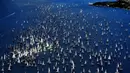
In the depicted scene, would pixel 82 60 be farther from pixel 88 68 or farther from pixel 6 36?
pixel 6 36

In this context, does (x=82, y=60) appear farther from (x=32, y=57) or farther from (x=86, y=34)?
(x=86, y=34)

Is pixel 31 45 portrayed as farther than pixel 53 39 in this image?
No

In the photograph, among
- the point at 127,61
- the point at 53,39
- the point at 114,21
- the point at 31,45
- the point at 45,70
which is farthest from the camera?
the point at 114,21

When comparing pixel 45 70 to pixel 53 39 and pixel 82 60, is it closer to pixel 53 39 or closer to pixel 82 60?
pixel 82 60

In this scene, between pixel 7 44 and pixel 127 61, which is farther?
pixel 7 44

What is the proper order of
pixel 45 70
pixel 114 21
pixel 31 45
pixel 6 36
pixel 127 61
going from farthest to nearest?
pixel 114 21 < pixel 6 36 < pixel 31 45 < pixel 127 61 < pixel 45 70

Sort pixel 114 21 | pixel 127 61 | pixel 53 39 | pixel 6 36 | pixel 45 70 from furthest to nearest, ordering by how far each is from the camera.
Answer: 1. pixel 114 21
2. pixel 6 36
3. pixel 53 39
4. pixel 127 61
5. pixel 45 70

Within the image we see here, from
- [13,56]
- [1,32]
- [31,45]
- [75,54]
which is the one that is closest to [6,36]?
[1,32]

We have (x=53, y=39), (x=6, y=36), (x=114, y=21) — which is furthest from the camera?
(x=114, y=21)

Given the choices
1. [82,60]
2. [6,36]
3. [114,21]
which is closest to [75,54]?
[82,60]
